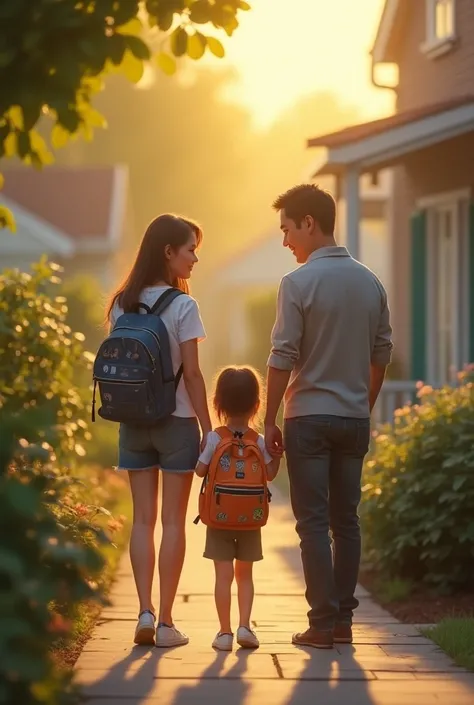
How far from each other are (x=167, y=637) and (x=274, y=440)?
3.31ft

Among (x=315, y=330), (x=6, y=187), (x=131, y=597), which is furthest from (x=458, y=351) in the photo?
(x=6, y=187)

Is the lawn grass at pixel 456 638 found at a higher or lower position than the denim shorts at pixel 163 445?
lower

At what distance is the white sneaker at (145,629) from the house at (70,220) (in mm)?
27382

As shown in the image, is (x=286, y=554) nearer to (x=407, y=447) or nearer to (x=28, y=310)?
(x=407, y=447)

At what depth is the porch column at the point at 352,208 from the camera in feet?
43.6

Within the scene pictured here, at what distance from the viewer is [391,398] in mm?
13648

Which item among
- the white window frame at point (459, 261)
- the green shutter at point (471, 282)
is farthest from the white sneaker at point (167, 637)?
the green shutter at point (471, 282)

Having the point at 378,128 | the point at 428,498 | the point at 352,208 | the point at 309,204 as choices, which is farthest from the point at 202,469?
the point at 352,208

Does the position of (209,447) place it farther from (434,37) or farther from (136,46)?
(434,37)

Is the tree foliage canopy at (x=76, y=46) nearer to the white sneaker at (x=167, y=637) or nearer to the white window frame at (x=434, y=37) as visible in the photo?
the white sneaker at (x=167, y=637)

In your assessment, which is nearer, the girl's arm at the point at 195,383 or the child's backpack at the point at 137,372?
the child's backpack at the point at 137,372

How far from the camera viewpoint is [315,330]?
6355 millimetres

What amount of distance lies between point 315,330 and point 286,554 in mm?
4092

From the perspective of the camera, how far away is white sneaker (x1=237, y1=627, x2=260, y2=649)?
636cm
